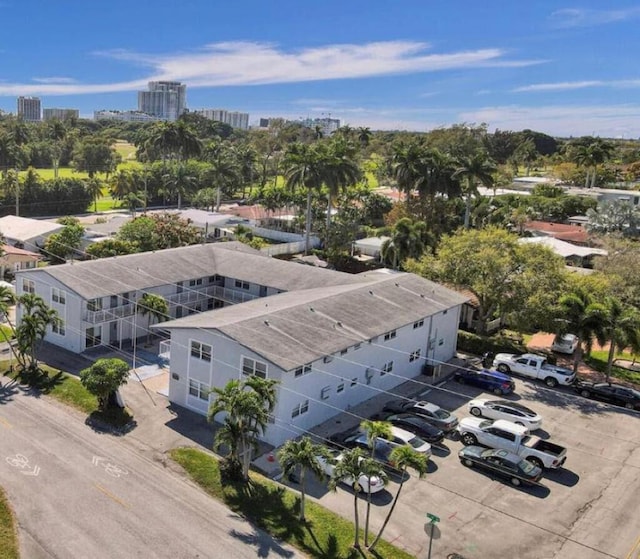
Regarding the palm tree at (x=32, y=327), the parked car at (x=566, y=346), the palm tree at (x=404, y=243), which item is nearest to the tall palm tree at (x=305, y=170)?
the palm tree at (x=404, y=243)

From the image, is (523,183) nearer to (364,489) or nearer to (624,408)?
(624,408)

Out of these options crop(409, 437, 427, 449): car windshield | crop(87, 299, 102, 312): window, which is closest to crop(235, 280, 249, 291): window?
crop(87, 299, 102, 312): window

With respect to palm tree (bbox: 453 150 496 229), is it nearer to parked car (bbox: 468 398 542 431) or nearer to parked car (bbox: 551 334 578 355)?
parked car (bbox: 551 334 578 355)

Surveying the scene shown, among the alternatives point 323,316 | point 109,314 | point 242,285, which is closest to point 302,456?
point 323,316

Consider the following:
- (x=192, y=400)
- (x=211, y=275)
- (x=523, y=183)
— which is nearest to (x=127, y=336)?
(x=211, y=275)

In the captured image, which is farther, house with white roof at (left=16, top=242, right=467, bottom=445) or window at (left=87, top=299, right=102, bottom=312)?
window at (left=87, top=299, right=102, bottom=312)

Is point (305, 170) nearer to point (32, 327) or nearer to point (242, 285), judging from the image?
point (242, 285)

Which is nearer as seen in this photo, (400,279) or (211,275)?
(400,279)
